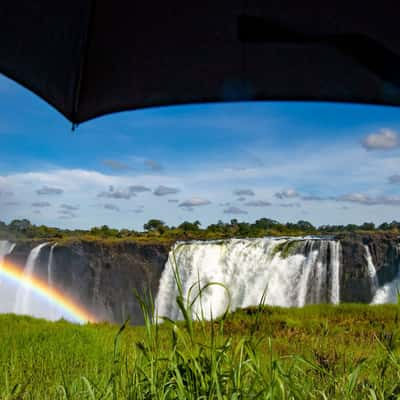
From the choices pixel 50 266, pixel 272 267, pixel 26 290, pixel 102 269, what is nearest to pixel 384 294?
pixel 272 267

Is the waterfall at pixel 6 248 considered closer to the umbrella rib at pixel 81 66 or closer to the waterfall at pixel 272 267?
the waterfall at pixel 272 267

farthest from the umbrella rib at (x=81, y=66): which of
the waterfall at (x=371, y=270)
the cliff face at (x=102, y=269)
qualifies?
the cliff face at (x=102, y=269)

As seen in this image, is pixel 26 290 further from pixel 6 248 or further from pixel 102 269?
pixel 102 269

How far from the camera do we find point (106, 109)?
1725 millimetres

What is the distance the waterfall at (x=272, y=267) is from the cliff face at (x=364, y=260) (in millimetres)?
249

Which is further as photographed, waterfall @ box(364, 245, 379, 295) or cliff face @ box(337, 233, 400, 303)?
waterfall @ box(364, 245, 379, 295)

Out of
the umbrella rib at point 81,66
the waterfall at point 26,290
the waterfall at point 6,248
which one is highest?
the umbrella rib at point 81,66

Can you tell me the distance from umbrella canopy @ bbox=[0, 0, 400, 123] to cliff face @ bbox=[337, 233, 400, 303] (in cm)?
1281

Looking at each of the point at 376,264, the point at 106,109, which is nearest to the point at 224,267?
the point at 376,264

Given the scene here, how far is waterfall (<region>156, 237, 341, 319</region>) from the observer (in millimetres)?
13906

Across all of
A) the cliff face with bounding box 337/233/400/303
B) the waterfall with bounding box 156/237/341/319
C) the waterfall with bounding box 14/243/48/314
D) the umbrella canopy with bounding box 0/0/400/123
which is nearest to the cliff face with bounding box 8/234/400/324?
the waterfall with bounding box 14/243/48/314

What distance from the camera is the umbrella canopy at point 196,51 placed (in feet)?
4.29

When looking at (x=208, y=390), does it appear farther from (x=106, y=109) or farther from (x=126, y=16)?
(x=126, y=16)

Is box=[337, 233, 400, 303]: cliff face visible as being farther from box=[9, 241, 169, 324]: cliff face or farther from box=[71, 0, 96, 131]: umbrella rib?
box=[71, 0, 96, 131]: umbrella rib
